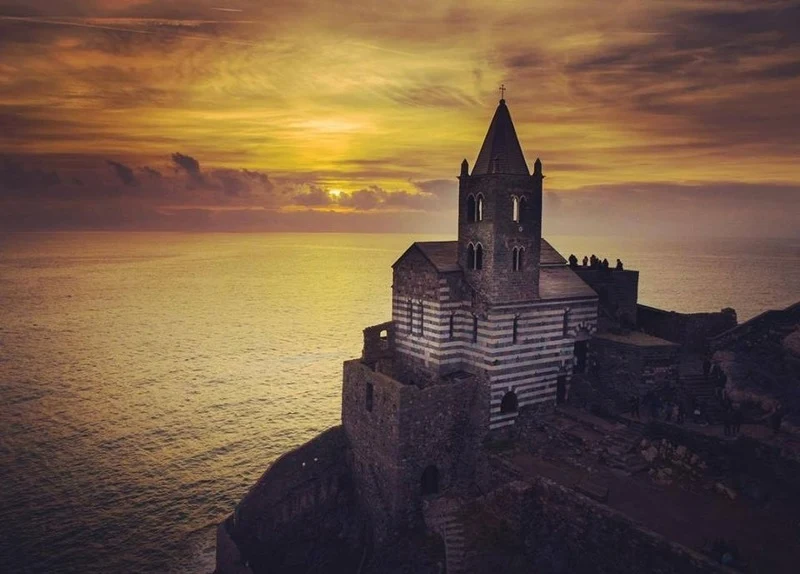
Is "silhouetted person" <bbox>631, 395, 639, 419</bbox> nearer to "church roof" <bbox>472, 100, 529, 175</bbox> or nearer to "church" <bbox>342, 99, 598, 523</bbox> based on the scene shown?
"church" <bbox>342, 99, 598, 523</bbox>

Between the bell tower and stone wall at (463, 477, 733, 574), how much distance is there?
11.6 metres

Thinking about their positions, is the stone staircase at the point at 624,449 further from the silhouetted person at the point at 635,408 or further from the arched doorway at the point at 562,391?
the arched doorway at the point at 562,391

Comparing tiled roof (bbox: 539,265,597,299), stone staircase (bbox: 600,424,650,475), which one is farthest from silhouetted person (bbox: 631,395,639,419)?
tiled roof (bbox: 539,265,597,299)

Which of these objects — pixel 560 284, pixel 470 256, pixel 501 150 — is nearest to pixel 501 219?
pixel 470 256

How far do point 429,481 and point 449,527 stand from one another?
15.0ft

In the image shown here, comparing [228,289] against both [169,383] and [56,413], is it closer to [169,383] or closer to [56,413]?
[169,383]

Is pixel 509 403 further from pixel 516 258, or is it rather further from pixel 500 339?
pixel 516 258

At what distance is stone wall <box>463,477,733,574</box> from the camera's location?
2264 cm

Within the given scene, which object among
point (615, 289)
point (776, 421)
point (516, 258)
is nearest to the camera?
point (776, 421)

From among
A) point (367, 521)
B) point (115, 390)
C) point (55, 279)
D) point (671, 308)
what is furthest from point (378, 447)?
point (55, 279)

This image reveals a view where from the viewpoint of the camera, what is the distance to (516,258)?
1385 inches

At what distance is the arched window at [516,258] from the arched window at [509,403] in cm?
774

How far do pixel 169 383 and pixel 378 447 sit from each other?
47.6m

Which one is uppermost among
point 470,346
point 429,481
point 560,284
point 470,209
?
point 470,209
